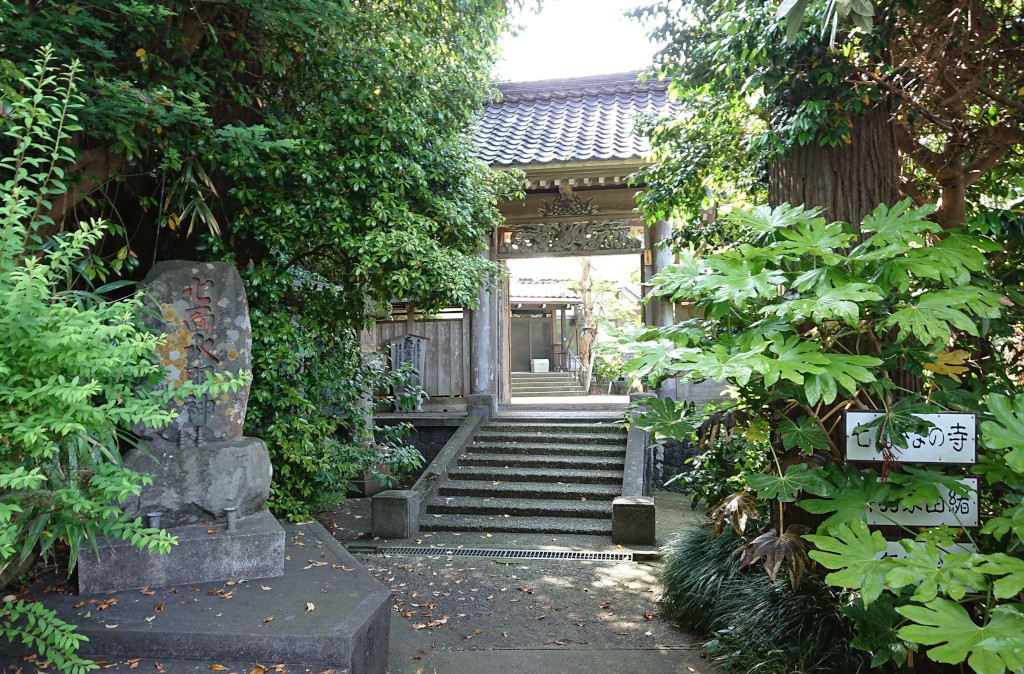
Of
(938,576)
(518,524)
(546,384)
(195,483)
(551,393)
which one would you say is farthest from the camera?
(546,384)

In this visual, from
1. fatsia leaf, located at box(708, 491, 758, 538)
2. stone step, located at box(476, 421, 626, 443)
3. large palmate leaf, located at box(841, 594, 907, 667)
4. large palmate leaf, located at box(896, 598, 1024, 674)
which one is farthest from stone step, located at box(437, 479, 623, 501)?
large palmate leaf, located at box(896, 598, 1024, 674)

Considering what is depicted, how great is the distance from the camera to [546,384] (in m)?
19.9

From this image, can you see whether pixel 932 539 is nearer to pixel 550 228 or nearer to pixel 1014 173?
pixel 1014 173

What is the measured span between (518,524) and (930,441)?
5.46 meters

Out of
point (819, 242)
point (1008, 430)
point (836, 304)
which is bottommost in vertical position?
point (1008, 430)

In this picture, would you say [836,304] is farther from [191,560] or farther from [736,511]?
[191,560]

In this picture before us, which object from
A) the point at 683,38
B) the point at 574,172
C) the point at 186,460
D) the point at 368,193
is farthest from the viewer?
the point at 574,172

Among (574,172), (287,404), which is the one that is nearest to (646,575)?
(287,404)

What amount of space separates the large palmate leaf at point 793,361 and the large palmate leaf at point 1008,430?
56 centimetres

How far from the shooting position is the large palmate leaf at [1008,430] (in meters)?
2.24

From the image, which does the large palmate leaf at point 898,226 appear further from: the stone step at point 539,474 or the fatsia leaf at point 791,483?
the stone step at point 539,474

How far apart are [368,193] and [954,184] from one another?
4479 millimetres

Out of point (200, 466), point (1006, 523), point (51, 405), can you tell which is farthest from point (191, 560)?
point (1006, 523)

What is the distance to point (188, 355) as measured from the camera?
4.71 m
